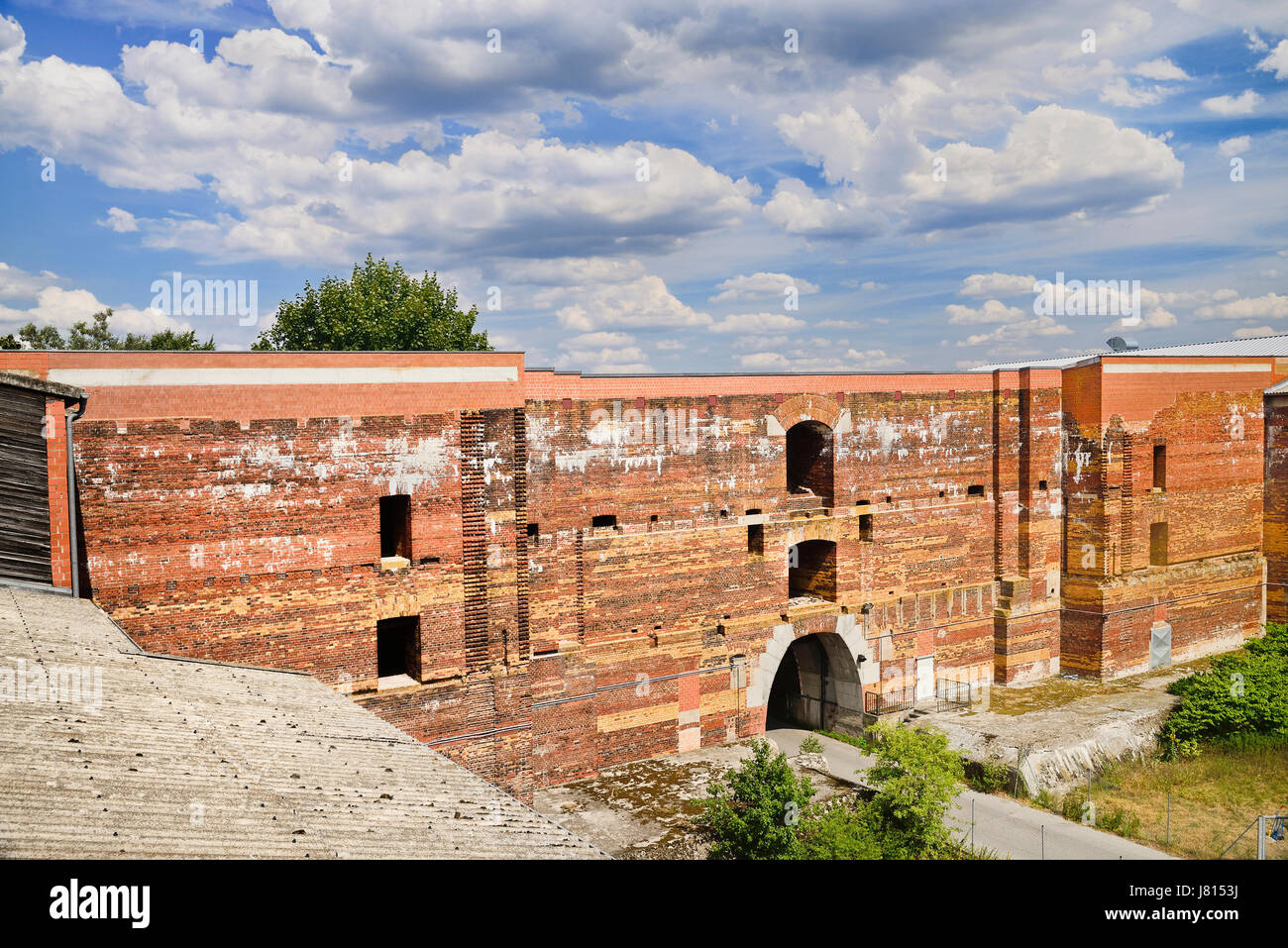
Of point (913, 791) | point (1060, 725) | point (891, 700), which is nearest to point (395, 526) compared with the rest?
point (913, 791)

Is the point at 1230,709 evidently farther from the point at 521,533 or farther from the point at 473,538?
the point at 473,538

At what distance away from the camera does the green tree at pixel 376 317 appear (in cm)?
3341

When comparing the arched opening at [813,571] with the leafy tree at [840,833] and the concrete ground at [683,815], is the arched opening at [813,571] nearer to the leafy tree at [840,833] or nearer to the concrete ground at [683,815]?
the concrete ground at [683,815]

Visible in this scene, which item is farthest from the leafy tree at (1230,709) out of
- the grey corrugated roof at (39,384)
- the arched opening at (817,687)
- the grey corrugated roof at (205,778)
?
the grey corrugated roof at (39,384)

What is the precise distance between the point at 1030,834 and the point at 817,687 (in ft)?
20.2

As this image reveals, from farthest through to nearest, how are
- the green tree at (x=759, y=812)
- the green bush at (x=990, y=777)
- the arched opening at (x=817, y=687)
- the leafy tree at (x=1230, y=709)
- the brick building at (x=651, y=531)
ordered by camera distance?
1. the arched opening at (x=817, y=687)
2. the leafy tree at (x=1230, y=709)
3. the green bush at (x=990, y=777)
4. the green tree at (x=759, y=812)
5. the brick building at (x=651, y=531)

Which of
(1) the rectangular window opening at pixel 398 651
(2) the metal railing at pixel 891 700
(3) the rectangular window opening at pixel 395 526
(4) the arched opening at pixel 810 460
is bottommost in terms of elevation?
(2) the metal railing at pixel 891 700

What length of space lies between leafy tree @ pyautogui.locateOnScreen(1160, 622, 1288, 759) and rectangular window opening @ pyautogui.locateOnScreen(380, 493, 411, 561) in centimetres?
1640

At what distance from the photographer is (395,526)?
46.0 feet

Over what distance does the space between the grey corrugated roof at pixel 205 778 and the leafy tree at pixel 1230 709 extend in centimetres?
1747

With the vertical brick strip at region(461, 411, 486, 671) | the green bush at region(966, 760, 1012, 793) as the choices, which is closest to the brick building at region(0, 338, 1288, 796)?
the vertical brick strip at region(461, 411, 486, 671)

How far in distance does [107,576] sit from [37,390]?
8.83 ft

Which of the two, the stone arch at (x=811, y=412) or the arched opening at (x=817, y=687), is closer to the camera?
the stone arch at (x=811, y=412)
